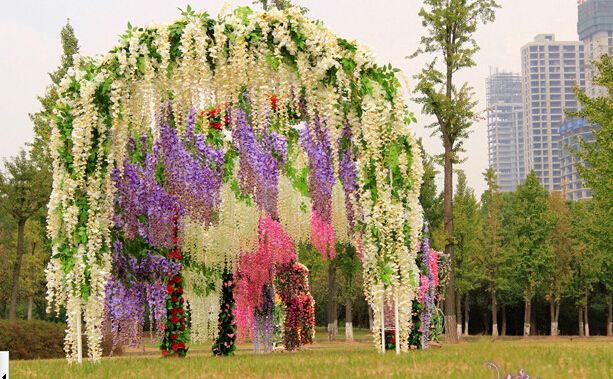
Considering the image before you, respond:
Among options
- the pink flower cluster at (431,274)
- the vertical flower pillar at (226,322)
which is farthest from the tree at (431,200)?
the vertical flower pillar at (226,322)

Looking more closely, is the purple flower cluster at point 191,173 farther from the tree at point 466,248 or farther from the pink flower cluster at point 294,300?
→ the tree at point 466,248

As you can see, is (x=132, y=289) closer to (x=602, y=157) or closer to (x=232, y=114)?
(x=232, y=114)

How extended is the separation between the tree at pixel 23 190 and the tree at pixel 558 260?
33.0 m

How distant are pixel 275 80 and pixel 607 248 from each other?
68.2 ft

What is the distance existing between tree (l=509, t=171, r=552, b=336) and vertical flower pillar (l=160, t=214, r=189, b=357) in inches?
1433

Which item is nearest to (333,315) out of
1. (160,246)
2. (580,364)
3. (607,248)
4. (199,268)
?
(607,248)

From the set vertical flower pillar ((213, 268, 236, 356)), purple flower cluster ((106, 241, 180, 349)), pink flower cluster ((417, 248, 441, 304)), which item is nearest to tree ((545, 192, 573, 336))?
pink flower cluster ((417, 248, 441, 304))

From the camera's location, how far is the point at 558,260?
4856 cm

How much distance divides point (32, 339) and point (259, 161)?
12.6m

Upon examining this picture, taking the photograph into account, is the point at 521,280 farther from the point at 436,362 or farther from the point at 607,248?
the point at 436,362

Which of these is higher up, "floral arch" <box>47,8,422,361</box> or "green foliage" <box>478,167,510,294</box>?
"floral arch" <box>47,8,422,361</box>

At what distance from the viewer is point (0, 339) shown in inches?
870

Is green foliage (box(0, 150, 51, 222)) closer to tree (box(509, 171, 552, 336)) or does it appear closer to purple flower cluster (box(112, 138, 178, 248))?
purple flower cluster (box(112, 138, 178, 248))

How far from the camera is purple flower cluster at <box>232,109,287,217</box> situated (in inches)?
561
